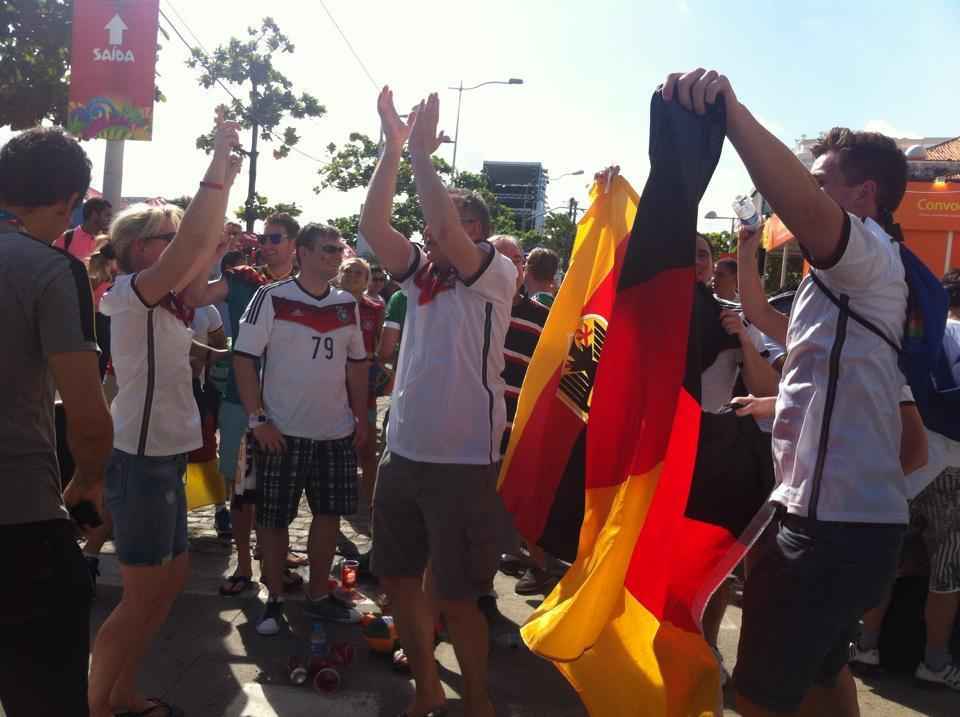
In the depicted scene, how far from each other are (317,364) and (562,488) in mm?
1983

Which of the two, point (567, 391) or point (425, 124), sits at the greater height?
point (425, 124)

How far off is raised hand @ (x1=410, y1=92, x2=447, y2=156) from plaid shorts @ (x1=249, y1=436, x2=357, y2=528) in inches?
75.1

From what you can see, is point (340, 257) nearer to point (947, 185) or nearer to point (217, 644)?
point (217, 644)

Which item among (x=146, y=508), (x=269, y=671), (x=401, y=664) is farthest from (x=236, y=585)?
(x=146, y=508)

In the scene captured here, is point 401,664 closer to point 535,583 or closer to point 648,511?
point 535,583

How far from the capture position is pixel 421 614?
342 cm

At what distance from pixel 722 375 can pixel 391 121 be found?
1.88 meters

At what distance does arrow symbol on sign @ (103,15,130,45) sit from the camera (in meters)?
9.58

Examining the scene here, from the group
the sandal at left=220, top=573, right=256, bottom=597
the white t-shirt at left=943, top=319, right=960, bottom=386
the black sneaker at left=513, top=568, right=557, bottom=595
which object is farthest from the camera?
the black sneaker at left=513, top=568, right=557, bottom=595

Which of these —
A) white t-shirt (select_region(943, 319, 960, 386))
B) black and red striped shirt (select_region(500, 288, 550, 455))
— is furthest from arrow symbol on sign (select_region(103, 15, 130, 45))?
white t-shirt (select_region(943, 319, 960, 386))

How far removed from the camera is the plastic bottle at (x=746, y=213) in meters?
3.07

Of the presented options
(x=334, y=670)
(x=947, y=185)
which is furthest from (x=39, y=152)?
(x=947, y=185)

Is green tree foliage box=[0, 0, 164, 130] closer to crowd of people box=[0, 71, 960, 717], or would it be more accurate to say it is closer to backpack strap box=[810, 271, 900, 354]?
crowd of people box=[0, 71, 960, 717]

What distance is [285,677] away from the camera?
3902 mm
